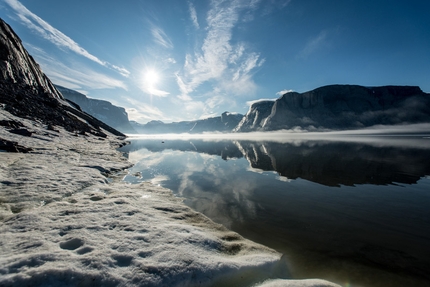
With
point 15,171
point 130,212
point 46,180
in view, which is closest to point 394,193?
point 130,212

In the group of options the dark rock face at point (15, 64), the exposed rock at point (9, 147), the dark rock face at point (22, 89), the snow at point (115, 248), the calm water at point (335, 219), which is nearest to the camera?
the snow at point (115, 248)

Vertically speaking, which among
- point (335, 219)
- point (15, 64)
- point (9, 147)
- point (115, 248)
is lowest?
point (335, 219)

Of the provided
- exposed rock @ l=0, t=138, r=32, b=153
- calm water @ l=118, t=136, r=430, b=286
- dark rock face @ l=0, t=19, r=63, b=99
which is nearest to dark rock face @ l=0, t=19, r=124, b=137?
dark rock face @ l=0, t=19, r=63, b=99

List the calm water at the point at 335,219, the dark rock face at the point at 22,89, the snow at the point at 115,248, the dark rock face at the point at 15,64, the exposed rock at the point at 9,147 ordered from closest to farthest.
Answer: the snow at the point at 115,248, the calm water at the point at 335,219, the exposed rock at the point at 9,147, the dark rock face at the point at 22,89, the dark rock face at the point at 15,64

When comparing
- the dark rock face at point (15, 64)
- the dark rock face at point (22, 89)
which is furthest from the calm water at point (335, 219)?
the dark rock face at point (15, 64)

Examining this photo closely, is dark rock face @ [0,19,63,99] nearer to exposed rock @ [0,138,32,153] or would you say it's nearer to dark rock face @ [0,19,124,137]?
dark rock face @ [0,19,124,137]

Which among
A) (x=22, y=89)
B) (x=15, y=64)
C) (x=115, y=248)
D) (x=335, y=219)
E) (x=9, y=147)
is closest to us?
(x=115, y=248)

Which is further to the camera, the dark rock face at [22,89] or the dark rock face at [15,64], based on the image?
the dark rock face at [15,64]

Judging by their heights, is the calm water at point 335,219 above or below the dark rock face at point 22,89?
below

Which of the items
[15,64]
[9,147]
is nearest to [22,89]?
[15,64]

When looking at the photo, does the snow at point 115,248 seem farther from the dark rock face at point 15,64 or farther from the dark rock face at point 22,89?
the dark rock face at point 15,64

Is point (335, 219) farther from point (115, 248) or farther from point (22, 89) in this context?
point (22, 89)

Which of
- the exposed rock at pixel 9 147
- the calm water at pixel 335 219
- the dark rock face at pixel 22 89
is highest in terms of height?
the dark rock face at pixel 22 89

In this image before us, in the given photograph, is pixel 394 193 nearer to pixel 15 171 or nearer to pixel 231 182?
pixel 231 182
